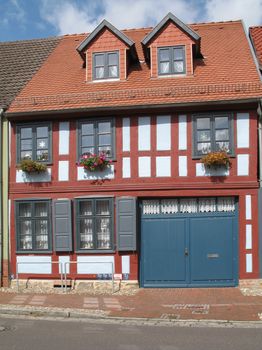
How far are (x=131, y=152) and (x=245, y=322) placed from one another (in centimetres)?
634

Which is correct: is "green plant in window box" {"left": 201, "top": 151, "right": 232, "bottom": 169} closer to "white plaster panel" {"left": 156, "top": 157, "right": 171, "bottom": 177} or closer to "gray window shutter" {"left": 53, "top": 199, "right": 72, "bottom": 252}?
"white plaster panel" {"left": 156, "top": 157, "right": 171, "bottom": 177}

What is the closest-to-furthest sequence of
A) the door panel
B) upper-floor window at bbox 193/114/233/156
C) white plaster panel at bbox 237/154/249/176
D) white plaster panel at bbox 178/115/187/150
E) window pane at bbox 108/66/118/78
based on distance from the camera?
white plaster panel at bbox 237/154/249/176, upper-floor window at bbox 193/114/233/156, white plaster panel at bbox 178/115/187/150, the door panel, window pane at bbox 108/66/118/78

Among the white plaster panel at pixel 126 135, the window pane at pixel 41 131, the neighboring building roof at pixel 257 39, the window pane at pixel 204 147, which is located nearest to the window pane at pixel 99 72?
the white plaster panel at pixel 126 135

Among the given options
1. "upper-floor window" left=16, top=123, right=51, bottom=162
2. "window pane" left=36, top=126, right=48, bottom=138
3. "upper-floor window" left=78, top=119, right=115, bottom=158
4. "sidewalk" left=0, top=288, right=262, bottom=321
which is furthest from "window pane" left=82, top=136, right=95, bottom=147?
"sidewalk" left=0, top=288, right=262, bottom=321

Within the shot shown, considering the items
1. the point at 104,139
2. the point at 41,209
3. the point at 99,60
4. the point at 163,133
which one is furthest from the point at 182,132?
the point at 41,209

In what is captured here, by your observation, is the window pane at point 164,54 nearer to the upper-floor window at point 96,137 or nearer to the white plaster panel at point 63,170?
the upper-floor window at point 96,137

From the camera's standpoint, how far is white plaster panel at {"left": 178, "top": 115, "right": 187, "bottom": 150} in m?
14.3

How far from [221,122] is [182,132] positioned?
116 cm

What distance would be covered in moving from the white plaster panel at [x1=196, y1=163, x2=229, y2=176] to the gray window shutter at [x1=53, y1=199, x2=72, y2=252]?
156 inches

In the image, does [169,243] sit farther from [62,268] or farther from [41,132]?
[41,132]

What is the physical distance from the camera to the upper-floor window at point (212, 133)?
46.2 ft

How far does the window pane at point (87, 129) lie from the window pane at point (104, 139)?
32 centimetres

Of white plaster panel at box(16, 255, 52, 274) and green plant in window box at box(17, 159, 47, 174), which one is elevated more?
green plant in window box at box(17, 159, 47, 174)

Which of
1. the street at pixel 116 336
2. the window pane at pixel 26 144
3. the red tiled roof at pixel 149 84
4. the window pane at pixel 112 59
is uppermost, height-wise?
the window pane at pixel 112 59
